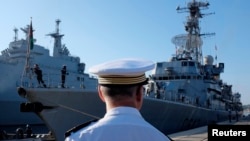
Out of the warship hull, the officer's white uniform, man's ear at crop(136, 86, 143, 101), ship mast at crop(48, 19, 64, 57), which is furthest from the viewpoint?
ship mast at crop(48, 19, 64, 57)

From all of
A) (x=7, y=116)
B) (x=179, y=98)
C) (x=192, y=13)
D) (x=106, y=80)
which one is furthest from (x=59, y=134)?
(x=192, y=13)

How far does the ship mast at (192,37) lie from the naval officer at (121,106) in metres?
23.2

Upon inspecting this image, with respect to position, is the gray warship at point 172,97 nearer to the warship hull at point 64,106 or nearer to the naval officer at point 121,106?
the warship hull at point 64,106

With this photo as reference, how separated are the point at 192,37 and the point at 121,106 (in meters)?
24.6

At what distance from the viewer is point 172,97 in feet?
60.6

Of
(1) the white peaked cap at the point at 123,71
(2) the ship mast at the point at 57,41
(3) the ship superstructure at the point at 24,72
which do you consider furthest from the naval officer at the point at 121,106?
(2) the ship mast at the point at 57,41

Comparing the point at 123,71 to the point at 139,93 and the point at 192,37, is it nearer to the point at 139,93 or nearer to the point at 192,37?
the point at 139,93

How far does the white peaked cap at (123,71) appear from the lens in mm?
1392

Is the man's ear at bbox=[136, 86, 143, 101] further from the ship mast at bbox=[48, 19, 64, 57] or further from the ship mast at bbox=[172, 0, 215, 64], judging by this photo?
the ship mast at bbox=[48, 19, 64, 57]

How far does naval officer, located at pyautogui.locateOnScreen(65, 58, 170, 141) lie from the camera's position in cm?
126

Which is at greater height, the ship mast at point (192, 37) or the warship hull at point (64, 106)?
the ship mast at point (192, 37)

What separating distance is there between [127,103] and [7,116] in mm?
22828

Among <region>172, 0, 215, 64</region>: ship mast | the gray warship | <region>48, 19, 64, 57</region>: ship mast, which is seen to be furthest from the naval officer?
<region>48, 19, 64, 57</region>: ship mast

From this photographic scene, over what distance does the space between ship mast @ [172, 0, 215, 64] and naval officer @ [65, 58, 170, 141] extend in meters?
23.2
